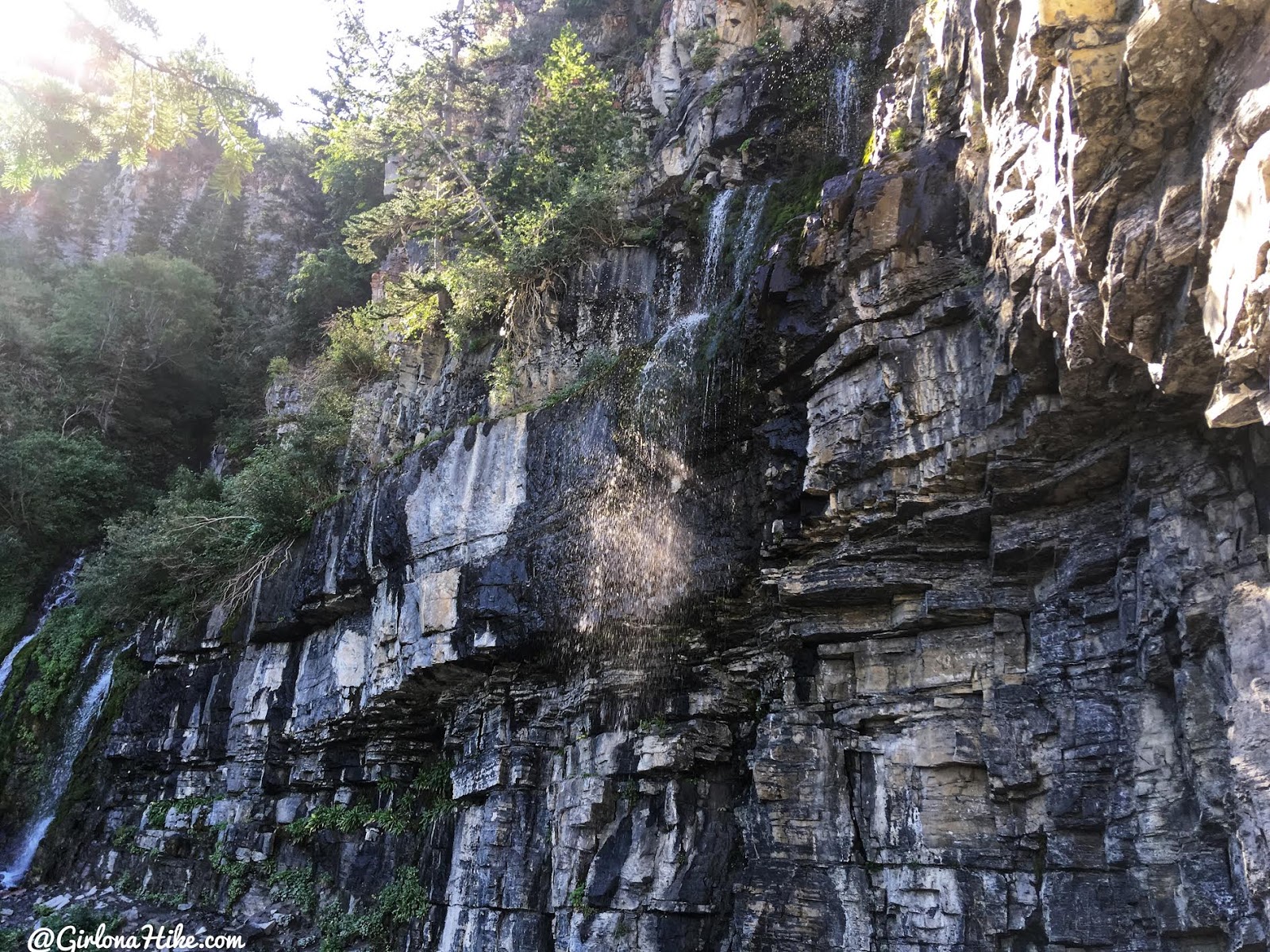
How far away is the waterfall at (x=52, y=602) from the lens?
1825cm

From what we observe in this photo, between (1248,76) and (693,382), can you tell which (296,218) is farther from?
(1248,76)

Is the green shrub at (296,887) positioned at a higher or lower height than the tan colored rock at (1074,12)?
lower

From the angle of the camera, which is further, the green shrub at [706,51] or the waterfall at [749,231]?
the green shrub at [706,51]

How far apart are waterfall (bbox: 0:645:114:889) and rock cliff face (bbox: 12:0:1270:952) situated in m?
1.19

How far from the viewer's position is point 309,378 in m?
22.2

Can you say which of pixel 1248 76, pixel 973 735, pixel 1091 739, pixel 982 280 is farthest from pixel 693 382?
pixel 1248 76

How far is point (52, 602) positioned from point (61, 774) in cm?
452

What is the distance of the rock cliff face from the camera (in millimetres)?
6035

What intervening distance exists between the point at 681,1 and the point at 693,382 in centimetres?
977

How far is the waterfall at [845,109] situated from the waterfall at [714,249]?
1634 millimetres

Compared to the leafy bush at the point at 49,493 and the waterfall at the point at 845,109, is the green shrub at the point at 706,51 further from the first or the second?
the leafy bush at the point at 49,493

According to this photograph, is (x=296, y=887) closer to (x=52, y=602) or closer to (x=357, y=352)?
(x=52, y=602)

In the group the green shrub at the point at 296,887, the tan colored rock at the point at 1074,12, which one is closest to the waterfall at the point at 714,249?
the tan colored rock at the point at 1074,12

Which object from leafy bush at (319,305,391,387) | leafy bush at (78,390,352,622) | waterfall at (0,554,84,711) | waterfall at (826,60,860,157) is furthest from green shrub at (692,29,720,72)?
waterfall at (0,554,84,711)
